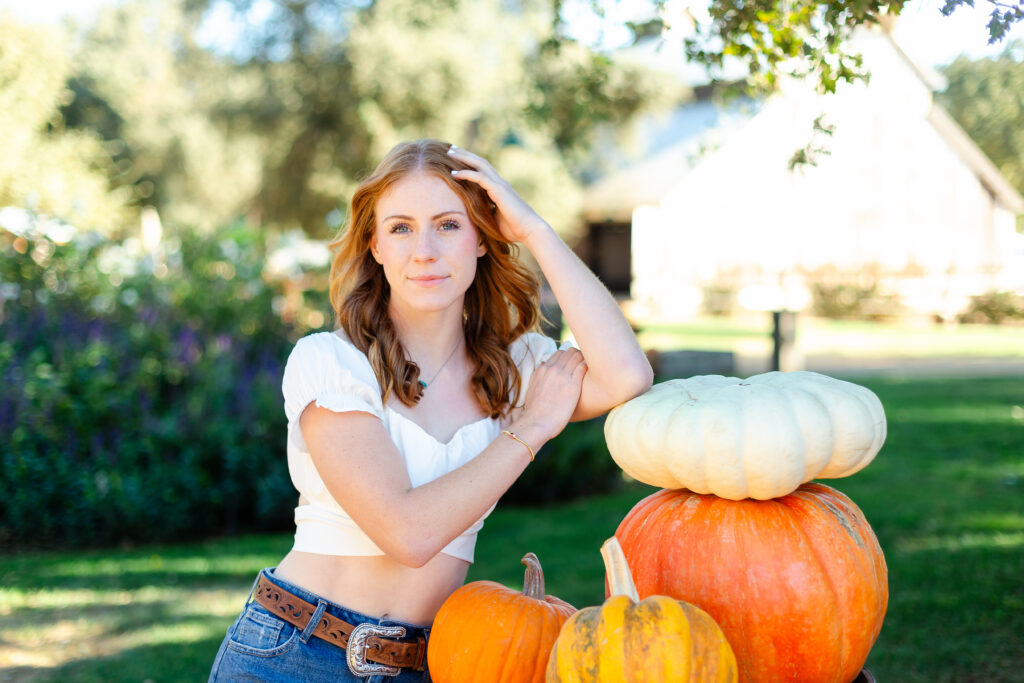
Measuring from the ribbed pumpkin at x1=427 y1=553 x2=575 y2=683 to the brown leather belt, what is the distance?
171mm

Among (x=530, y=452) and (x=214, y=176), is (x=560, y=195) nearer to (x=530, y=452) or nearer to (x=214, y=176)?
(x=214, y=176)

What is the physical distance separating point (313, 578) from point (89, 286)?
4.70 metres

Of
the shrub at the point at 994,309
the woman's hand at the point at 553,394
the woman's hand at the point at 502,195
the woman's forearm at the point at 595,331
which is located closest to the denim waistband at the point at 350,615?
the woman's hand at the point at 553,394

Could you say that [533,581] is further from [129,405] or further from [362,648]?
[129,405]

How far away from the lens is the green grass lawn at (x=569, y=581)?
3.54m

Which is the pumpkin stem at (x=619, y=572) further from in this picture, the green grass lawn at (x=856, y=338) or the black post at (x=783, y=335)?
the green grass lawn at (x=856, y=338)

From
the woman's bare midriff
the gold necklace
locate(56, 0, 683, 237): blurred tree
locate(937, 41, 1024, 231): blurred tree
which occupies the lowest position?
the woman's bare midriff

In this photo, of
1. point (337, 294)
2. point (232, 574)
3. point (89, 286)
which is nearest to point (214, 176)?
point (89, 286)

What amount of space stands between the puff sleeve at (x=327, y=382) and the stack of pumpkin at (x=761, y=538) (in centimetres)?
58

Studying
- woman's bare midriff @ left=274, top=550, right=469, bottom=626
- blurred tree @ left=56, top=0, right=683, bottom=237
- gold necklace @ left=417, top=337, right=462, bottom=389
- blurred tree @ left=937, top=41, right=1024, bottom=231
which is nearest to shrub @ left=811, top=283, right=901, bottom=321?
blurred tree @ left=937, top=41, right=1024, bottom=231

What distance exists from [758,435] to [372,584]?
1065mm

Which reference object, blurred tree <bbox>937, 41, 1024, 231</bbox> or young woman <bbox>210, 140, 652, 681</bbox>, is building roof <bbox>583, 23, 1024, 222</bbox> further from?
young woman <bbox>210, 140, 652, 681</bbox>

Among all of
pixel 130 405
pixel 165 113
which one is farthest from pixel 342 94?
pixel 130 405

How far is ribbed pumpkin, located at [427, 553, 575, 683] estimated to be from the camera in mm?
1897
